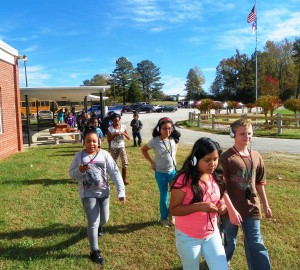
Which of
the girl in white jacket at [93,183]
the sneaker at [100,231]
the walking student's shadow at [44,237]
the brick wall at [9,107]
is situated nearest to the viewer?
the girl in white jacket at [93,183]

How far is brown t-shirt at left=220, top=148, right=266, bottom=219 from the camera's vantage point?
319 centimetres

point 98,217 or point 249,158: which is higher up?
point 249,158

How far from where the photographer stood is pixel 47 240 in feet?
14.9

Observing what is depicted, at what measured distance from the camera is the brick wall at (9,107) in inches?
460

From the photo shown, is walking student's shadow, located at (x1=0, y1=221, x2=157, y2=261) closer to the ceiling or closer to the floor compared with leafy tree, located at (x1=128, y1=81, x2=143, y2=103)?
closer to the floor

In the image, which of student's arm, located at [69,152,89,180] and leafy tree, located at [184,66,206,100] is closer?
student's arm, located at [69,152,89,180]

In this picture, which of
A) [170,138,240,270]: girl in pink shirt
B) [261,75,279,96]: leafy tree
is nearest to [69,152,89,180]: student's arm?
[170,138,240,270]: girl in pink shirt

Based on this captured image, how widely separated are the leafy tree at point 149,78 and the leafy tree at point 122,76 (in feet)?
19.1

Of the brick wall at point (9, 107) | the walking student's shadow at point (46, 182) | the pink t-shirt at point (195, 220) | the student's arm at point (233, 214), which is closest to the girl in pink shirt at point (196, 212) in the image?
the pink t-shirt at point (195, 220)

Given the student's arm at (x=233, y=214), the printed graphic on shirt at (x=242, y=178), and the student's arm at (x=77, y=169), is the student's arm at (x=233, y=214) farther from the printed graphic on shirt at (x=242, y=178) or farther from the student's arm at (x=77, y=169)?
the student's arm at (x=77, y=169)

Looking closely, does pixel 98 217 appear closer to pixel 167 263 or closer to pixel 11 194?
pixel 167 263

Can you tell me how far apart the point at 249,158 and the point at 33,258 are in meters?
2.84

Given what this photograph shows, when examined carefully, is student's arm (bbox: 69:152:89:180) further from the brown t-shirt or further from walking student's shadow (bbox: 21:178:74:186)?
walking student's shadow (bbox: 21:178:74:186)

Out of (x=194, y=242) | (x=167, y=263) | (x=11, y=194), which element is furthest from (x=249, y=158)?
(x=11, y=194)
